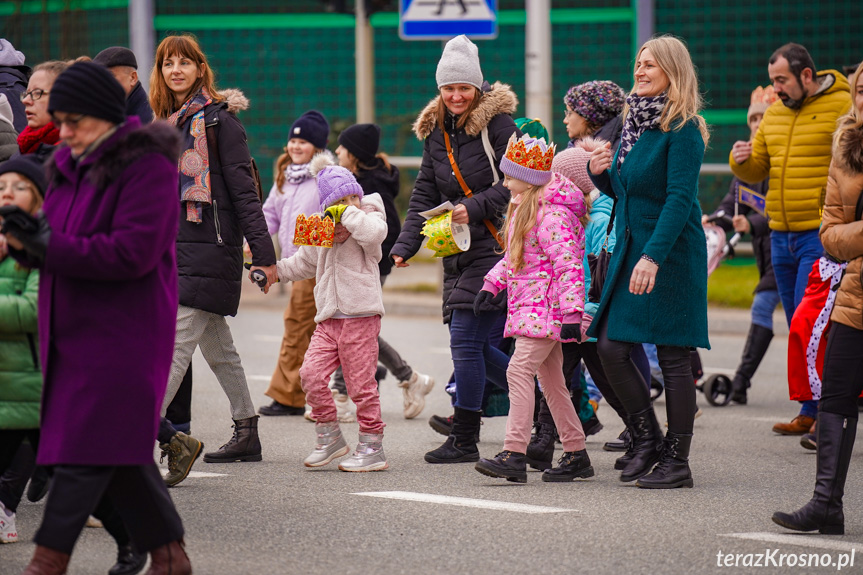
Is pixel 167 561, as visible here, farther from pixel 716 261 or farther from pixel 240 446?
pixel 716 261

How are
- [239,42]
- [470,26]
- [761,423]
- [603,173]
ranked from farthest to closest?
1. [239,42]
2. [470,26]
3. [761,423]
4. [603,173]

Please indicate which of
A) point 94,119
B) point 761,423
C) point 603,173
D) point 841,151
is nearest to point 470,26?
point 761,423

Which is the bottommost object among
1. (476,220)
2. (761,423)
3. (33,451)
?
(761,423)

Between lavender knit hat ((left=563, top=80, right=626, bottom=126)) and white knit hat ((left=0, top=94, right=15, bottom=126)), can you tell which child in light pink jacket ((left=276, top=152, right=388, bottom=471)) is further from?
white knit hat ((left=0, top=94, right=15, bottom=126))

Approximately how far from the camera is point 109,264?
4.19 m

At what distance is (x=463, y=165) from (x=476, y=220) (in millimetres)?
339

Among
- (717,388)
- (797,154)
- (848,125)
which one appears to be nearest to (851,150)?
(848,125)

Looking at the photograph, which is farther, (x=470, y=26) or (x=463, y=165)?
(x=470, y=26)

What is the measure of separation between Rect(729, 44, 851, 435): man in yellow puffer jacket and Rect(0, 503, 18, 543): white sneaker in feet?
15.4

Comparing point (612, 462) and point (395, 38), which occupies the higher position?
point (395, 38)

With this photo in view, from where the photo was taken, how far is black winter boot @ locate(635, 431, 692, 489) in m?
6.32

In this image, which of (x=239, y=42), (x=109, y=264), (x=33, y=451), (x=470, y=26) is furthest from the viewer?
(x=239, y=42)

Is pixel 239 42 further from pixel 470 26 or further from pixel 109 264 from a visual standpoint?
pixel 109 264

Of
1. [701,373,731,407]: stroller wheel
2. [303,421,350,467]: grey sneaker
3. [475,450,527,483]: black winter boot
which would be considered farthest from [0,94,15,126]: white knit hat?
[701,373,731,407]: stroller wheel
